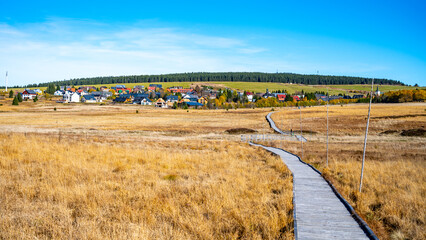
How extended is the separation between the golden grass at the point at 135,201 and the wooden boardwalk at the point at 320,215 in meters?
0.36

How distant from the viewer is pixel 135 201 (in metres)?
9.44

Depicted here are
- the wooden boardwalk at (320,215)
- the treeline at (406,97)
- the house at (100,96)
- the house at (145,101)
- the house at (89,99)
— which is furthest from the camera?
the house at (100,96)

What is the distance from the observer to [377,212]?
888 cm

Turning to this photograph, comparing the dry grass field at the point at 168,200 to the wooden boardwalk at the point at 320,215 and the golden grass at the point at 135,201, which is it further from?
the wooden boardwalk at the point at 320,215

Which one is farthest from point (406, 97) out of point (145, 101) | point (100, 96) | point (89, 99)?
point (100, 96)

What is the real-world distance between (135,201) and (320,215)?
6.26 metres

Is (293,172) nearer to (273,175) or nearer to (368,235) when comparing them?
(273,175)

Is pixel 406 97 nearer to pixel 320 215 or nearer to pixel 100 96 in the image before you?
pixel 320 215

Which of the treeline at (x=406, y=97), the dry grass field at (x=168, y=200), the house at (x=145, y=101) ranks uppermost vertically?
the treeline at (x=406, y=97)

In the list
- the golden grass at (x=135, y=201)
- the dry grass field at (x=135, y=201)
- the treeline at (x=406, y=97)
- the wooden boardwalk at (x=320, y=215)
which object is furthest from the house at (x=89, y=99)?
the wooden boardwalk at (x=320, y=215)

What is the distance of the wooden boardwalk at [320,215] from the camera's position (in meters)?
7.00

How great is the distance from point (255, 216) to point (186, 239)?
2.31 meters

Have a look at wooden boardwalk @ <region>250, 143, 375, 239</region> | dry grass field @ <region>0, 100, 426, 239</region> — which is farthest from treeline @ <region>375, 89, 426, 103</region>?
wooden boardwalk @ <region>250, 143, 375, 239</region>

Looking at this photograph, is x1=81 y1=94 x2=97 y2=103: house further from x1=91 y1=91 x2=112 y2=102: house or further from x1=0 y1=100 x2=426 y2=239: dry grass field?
x1=0 y1=100 x2=426 y2=239: dry grass field
